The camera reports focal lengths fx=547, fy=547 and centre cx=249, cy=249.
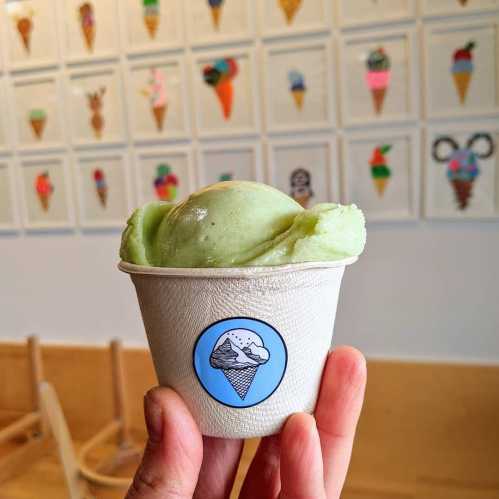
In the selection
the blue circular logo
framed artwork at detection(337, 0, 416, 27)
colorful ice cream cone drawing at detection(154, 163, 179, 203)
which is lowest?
the blue circular logo

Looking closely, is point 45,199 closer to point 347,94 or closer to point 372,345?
point 347,94

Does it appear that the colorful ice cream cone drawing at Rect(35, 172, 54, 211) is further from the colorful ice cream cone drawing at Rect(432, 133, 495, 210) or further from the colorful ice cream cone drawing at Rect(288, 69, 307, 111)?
the colorful ice cream cone drawing at Rect(432, 133, 495, 210)

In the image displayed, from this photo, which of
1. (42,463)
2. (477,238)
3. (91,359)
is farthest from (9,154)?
(477,238)

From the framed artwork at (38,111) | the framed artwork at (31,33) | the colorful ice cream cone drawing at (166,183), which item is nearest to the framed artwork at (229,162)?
the colorful ice cream cone drawing at (166,183)

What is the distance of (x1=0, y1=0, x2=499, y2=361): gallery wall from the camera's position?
6.24 ft

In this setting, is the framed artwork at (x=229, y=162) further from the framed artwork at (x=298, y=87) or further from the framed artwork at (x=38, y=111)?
the framed artwork at (x=38, y=111)

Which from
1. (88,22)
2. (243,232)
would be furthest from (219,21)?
(243,232)

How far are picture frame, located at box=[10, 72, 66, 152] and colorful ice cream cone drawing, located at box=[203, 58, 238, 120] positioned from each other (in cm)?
70

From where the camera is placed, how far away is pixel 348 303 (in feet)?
6.74

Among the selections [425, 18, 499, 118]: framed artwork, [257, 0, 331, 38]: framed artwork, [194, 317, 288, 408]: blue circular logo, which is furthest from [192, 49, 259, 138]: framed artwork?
[194, 317, 288, 408]: blue circular logo

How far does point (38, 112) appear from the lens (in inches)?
95.0

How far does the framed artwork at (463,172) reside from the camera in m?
1.88

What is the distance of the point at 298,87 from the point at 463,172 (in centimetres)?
67

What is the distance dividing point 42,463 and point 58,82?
1.62 m
